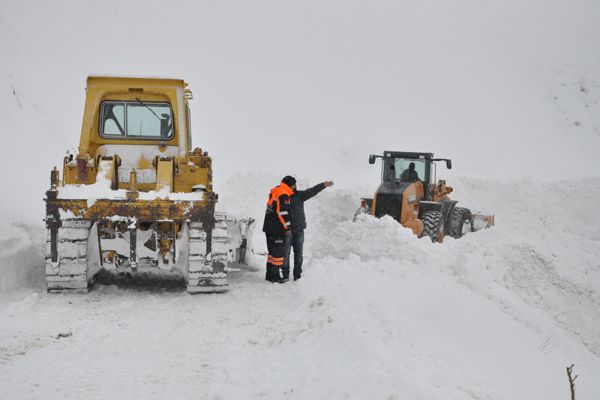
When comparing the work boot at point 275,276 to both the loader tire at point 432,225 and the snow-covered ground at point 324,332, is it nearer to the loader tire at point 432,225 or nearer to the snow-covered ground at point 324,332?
the snow-covered ground at point 324,332

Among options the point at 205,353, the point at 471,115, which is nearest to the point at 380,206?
the point at 205,353

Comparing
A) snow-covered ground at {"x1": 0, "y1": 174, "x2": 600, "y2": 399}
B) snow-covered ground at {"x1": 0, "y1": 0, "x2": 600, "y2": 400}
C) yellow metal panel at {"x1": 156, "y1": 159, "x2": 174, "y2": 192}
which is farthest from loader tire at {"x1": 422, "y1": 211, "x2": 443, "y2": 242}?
yellow metal panel at {"x1": 156, "y1": 159, "x2": 174, "y2": 192}

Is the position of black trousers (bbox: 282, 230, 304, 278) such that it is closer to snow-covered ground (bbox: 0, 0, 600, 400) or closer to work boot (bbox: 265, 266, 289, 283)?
work boot (bbox: 265, 266, 289, 283)

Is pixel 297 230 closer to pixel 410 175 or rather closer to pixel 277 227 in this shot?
pixel 277 227

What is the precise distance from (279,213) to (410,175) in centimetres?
631

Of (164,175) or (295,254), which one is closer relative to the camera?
(164,175)

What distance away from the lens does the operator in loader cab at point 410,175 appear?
14.5 m

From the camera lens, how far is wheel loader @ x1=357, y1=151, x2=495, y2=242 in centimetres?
1315

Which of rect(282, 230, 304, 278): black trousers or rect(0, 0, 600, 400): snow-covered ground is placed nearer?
rect(0, 0, 600, 400): snow-covered ground

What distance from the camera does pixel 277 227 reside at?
8938 mm

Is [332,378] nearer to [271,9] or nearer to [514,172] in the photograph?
[514,172]

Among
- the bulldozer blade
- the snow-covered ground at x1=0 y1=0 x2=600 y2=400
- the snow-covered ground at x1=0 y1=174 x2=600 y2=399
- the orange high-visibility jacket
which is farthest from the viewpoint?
the bulldozer blade

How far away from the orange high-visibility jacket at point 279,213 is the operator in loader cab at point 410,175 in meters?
6.10

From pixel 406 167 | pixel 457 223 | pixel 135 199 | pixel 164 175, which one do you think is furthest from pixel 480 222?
pixel 135 199
